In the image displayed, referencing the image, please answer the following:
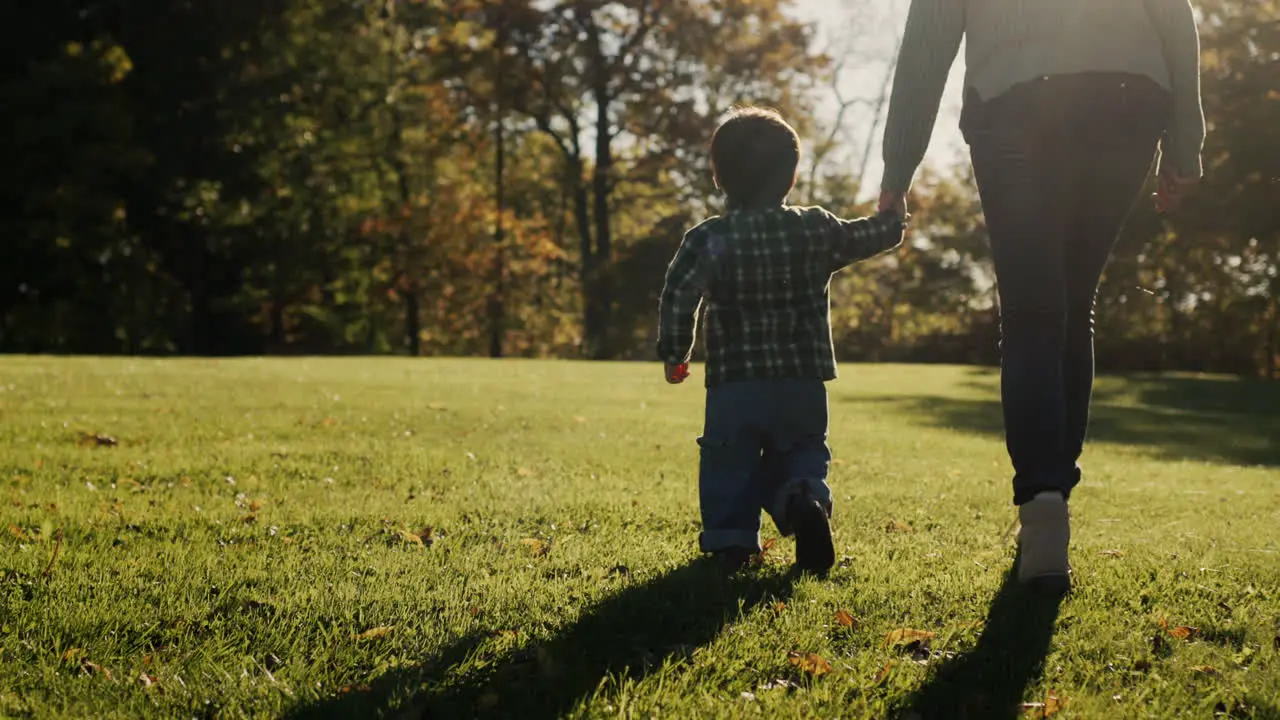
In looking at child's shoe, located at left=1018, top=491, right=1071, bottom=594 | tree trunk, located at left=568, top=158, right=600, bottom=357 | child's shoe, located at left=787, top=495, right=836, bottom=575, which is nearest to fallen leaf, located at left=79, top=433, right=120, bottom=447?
child's shoe, located at left=787, top=495, right=836, bottom=575

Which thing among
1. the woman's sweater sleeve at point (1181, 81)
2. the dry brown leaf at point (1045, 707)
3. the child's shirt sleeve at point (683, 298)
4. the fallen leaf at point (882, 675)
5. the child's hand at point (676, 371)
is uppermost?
the woman's sweater sleeve at point (1181, 81)

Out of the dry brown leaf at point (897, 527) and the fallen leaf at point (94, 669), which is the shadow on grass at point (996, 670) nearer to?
the dry brown leaf at point (897, 527)

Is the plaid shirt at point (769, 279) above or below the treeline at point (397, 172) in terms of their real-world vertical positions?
below

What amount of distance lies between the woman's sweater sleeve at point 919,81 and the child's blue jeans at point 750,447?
2.33 ft

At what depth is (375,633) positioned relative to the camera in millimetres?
2602

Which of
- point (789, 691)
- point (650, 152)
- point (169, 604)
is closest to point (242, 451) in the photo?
point (169, 604)

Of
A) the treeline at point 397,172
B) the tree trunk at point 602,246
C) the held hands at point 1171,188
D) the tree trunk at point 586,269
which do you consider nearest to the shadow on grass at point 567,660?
the held hands at point 1171,188

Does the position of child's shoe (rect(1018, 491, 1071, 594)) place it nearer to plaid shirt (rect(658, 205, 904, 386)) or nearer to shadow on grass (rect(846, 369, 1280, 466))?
plaid shirt (rect(658, 205, 904, 386))

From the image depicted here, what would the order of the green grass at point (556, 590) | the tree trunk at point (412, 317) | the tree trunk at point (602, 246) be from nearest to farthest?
1. the green grass at point (556, 590)
2. the tree trunk at point (602, 246)
3. the tree trunk at point (412, 317)

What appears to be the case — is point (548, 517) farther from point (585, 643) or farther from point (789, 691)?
point (789, 691)

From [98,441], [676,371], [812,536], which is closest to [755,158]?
[676,371]

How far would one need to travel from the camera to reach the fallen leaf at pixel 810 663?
94.2 inches

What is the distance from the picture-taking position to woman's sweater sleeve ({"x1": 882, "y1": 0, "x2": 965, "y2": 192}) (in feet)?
10.9

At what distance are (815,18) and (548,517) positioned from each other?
1056 inches
